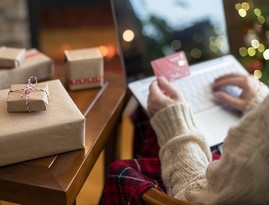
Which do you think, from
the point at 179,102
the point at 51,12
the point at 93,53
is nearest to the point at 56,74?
the point at 93,53

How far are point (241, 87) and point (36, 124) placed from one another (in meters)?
0.65

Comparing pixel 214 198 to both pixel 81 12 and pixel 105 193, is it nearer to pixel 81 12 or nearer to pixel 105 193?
pixel 105 193

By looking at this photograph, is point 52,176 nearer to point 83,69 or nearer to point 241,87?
point 83,69

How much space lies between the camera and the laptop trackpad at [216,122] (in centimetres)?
104

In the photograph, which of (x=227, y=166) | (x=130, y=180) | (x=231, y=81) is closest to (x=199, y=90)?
(x=231, y=81)

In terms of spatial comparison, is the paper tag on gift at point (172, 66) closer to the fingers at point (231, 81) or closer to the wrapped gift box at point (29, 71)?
the fingers at point (231, 81)

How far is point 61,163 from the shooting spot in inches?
29.8

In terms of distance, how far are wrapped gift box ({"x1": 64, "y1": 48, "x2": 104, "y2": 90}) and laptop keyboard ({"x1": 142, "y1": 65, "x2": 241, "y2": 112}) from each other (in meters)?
0.15

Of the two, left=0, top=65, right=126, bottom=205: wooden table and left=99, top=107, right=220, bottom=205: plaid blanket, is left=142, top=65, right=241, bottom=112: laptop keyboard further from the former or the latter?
left=0, top=65, right=126, bottom=205: wooden table

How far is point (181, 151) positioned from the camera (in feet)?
2.82

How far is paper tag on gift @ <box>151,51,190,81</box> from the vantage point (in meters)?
1.11

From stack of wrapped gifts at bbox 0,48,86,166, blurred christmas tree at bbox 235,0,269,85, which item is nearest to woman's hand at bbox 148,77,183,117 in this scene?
stack of wrapped gifts at bbox 0,48,86,166

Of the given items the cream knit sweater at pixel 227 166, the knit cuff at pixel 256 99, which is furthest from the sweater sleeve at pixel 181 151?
the knit cuff at pixel 256 99

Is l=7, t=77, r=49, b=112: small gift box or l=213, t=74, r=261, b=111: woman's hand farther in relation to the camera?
l=213, t=74, r=261, b=111: woman's hand
